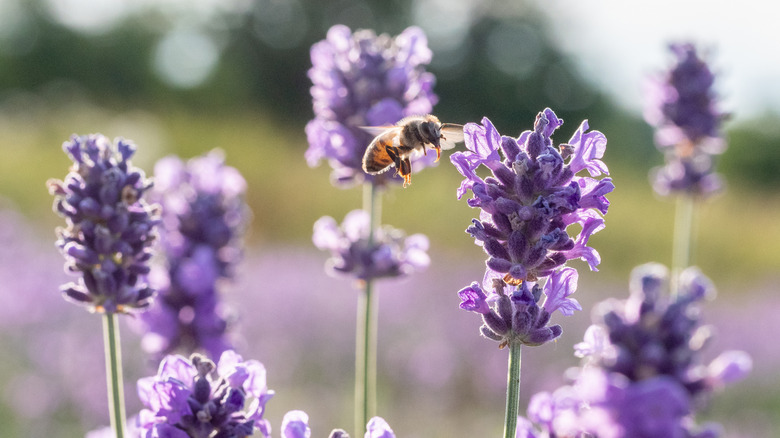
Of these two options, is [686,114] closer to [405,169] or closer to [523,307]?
[405,169]

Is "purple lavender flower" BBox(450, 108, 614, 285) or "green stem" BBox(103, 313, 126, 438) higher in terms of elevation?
"purple lavender flower" BBox(450, 108, 614, 285)

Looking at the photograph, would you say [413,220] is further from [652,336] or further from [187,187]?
[652,336]

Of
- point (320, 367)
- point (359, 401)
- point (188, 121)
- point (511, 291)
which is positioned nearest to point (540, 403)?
point (511, 291)

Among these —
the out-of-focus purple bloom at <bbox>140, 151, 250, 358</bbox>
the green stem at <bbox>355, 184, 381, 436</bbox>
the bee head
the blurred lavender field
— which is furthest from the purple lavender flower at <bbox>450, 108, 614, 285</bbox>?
the blurred lavender field

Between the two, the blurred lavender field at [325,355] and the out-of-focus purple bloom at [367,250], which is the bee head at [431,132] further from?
the blurred lavender field at [325,355]

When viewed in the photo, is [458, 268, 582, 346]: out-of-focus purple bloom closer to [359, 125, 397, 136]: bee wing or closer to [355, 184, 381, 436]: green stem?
[355, 184, 381, 436]: green stem
